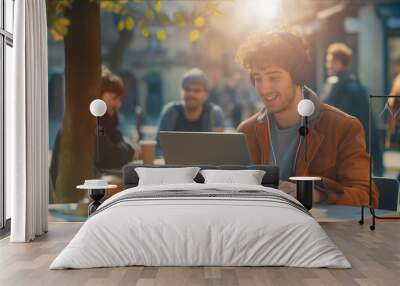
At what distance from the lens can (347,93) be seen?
8.03 meters

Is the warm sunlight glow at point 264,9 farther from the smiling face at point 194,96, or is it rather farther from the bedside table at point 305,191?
the bedside table at point 305,191

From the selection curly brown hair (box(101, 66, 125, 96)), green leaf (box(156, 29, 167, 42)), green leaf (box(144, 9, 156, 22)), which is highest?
green leaf (box(144, 9, 156, 22))

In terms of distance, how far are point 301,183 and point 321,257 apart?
257cm

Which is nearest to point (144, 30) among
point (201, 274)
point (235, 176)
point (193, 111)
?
point (193, 111)

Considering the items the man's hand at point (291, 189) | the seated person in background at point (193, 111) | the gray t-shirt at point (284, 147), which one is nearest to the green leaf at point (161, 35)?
the seated person in background at point (193, 111)

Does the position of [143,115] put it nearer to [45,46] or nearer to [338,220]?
[45,46]

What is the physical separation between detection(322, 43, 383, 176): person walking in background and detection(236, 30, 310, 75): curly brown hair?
35 centimetres

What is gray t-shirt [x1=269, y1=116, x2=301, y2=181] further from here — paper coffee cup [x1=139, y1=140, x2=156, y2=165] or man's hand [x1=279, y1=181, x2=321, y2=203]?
paper coffee cup [x1=139, y1=140, x2=156, y2=165]

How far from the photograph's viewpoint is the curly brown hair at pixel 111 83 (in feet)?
26.6

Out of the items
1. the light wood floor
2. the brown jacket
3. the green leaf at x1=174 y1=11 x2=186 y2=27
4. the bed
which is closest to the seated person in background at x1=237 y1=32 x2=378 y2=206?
the brown jacket

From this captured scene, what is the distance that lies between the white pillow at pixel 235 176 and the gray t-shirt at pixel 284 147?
0.87 m

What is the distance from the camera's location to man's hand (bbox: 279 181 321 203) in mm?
7898

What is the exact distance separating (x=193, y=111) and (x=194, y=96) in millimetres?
195

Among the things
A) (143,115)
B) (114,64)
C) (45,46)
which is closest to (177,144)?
(143,115)
